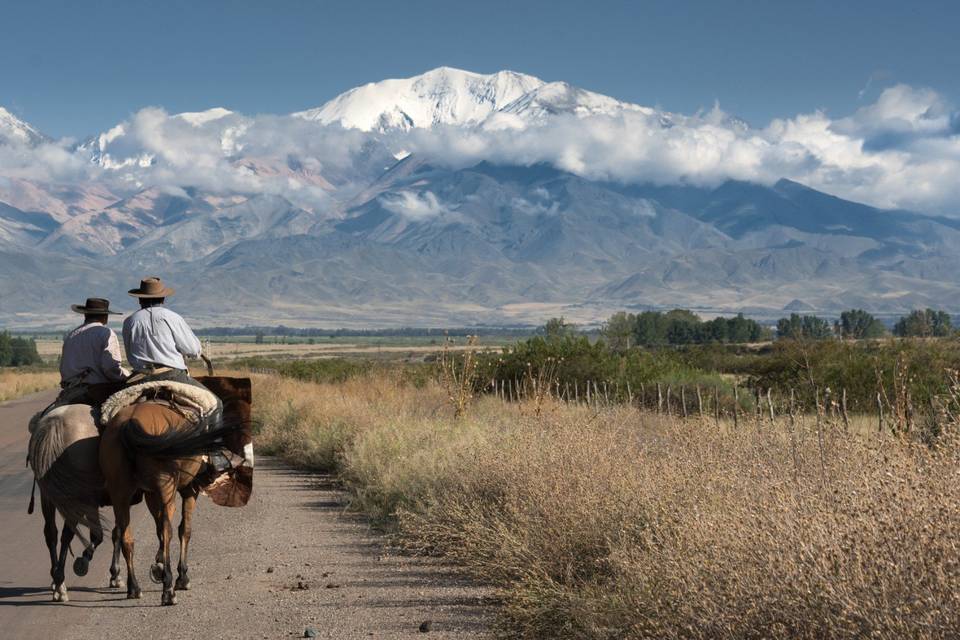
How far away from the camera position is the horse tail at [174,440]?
31.7 ft

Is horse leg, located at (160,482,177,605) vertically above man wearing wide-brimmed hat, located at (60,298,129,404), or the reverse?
man wearing wide-brimmed hat, located at (60,298,129,404)

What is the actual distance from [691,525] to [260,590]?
167 inches

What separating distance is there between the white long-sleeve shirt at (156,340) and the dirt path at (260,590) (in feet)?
6.44

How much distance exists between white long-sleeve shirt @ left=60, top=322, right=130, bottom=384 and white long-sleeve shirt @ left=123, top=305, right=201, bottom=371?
27 cm

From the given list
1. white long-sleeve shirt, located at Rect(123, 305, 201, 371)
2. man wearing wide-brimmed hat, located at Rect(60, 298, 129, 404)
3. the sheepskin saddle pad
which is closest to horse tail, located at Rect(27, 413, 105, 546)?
the sheepskin saddle pad

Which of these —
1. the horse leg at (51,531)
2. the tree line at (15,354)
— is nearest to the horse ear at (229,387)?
the horse leg at (51,531)

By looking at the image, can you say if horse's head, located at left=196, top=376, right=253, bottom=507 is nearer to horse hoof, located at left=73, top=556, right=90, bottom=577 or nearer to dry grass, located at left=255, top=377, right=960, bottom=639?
A: horse hoof, located at left=73, top=556, right=90, bottom=577

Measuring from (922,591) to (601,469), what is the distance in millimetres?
5118

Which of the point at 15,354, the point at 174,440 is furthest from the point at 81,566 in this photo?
the point at 15,354

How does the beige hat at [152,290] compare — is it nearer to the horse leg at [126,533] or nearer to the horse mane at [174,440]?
the horse mane at [174,440]

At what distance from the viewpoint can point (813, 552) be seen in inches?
237

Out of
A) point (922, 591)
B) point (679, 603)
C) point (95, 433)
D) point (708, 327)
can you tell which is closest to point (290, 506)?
point (95, 433)

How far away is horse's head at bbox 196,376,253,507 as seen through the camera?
36.2 feet

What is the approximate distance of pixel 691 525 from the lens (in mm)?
7414
